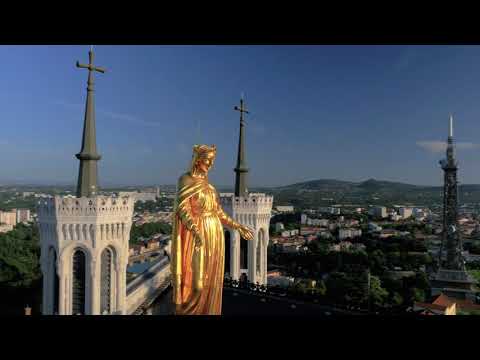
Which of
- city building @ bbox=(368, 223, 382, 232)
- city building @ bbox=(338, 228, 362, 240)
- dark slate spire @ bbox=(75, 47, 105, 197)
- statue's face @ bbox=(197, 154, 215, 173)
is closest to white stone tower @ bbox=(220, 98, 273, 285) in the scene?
dark slate spire @ bbox=(75, 47, 105, 197)

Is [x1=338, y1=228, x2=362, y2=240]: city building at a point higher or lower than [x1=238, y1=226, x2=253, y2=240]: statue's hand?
lower

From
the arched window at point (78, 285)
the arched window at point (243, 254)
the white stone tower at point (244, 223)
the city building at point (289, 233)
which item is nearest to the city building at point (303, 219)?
the city building at point (289, 233)

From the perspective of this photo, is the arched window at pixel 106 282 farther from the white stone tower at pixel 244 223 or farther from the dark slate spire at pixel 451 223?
the dark slate spire at pixel 451 223

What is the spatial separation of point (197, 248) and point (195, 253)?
57 mm

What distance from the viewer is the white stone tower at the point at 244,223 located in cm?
1035

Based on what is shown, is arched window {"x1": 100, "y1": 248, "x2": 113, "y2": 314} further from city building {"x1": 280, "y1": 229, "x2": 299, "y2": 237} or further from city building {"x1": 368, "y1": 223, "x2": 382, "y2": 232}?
city building {"x1": 368, "y1": 223, "x2": 382, "y2": 232}

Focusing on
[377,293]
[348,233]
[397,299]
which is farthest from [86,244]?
[348,233]

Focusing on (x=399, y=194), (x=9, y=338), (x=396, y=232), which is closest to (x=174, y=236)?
(x=9, y=338)

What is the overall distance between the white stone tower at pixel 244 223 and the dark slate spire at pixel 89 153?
393cm

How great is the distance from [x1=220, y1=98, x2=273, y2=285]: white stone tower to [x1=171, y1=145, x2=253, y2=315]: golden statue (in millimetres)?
6646

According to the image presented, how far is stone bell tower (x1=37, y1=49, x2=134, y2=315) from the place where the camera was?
6832 mm
